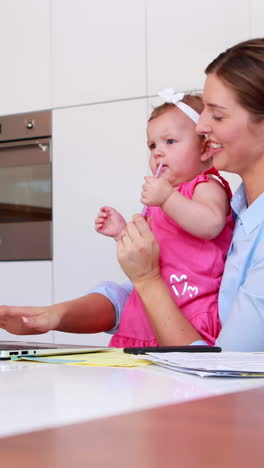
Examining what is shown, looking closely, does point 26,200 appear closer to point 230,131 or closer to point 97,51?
point 97,51

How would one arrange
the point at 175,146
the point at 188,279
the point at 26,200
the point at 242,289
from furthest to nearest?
1. the point at 26,200
2. the point at 175,146
3. the point at 188,279
4. the point at 242,289

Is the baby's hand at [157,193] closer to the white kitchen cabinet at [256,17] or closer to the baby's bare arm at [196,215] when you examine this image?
the baby's bare arm at [196,215]

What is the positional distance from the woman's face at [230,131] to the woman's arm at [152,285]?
222mm

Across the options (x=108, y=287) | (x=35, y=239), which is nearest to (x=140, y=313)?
(x=108, y=287)

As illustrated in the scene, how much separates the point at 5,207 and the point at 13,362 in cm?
244

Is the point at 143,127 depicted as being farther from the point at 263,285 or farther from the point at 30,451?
the point at 30,451

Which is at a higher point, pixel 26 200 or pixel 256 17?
pixel 256 17

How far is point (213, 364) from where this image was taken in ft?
2.23

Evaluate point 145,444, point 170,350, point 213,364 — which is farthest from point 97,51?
point 145,444

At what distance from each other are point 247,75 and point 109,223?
49 centimetres

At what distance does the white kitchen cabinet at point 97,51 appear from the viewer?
2.94 metres

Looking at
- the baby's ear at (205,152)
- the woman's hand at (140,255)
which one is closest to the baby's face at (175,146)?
the baby's ear at (205,152)

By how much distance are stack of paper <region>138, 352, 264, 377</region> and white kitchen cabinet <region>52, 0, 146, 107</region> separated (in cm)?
224

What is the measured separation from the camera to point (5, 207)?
3.25 meters
